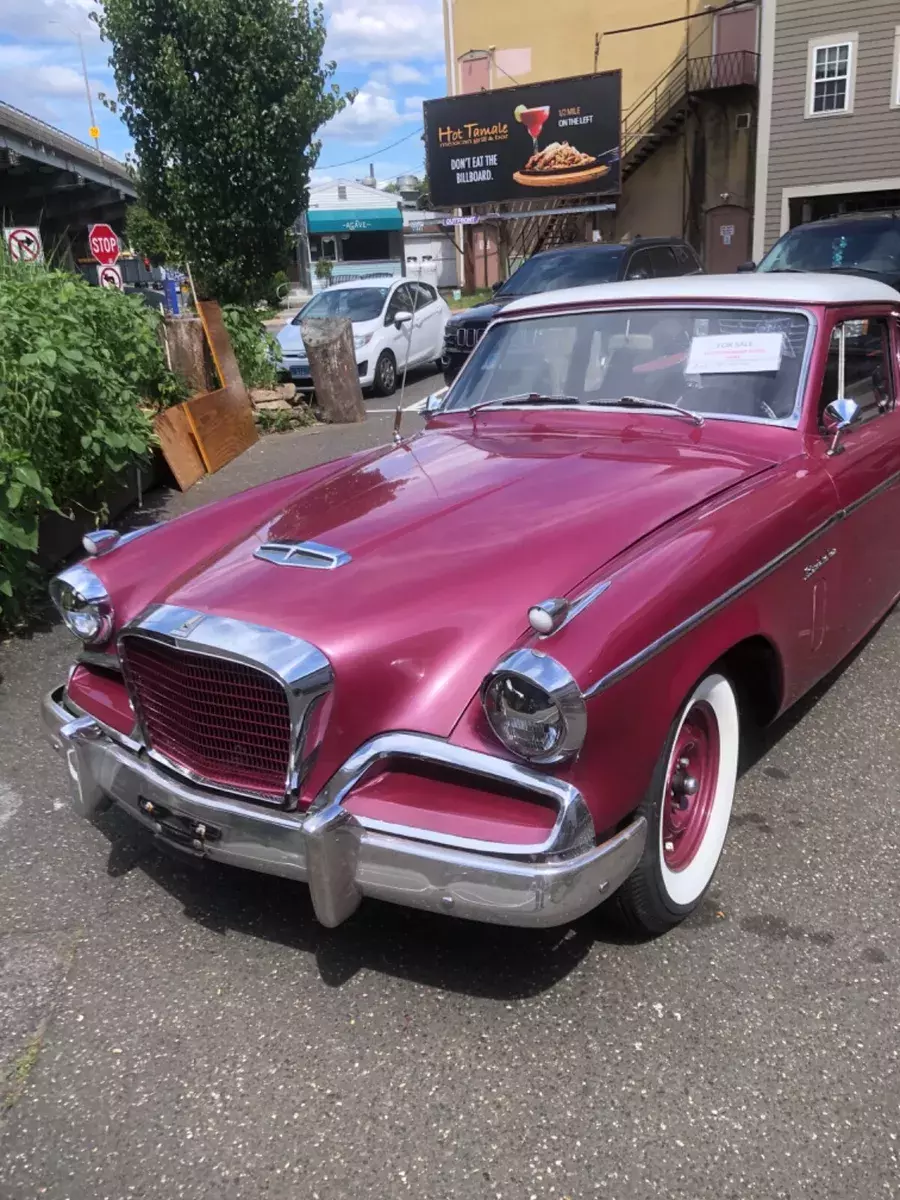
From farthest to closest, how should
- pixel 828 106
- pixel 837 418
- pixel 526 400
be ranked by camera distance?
1. pixel 828 106
2. pixel 526 400
3. pixel 837 418

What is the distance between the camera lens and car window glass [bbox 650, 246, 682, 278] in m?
10.7

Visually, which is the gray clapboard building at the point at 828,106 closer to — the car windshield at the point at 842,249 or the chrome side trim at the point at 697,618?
the car windshield at the point at 842,249

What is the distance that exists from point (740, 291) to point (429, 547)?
1786 millimetres

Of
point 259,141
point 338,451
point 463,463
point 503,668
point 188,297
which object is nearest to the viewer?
point 503,668

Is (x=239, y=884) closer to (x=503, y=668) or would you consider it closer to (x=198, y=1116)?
(x=198, y=1116)

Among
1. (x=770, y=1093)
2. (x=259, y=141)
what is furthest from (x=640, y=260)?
(x=770, y=1093)

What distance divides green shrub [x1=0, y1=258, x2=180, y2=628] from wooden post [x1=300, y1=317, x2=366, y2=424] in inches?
143

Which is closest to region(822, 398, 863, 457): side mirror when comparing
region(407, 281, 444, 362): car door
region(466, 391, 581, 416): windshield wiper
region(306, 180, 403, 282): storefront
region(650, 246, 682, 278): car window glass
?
region(466, 391, 581, 416): windshield wiper

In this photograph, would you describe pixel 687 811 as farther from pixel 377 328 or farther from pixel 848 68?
pixel 848 68

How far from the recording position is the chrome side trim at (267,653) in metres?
2.25

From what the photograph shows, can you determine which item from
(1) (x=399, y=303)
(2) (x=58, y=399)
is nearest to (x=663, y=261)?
(1) (x=399, y=303)

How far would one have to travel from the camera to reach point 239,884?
2.98m

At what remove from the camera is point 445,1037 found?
93.8 inches

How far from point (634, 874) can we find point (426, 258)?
157ft
